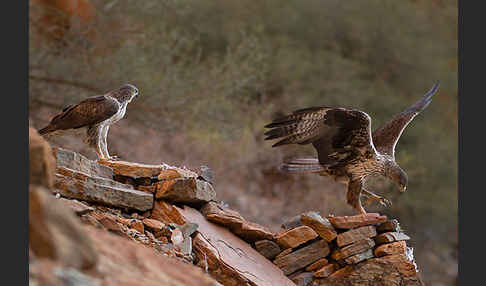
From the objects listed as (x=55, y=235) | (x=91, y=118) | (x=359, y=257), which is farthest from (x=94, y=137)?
(x=55, y=235)

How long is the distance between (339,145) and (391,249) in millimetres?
1001

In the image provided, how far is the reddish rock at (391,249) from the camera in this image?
16.8 ft

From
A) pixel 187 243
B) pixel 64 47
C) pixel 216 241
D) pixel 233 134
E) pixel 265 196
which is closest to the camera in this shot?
pixel 187 243

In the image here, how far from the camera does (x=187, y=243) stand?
452 cm

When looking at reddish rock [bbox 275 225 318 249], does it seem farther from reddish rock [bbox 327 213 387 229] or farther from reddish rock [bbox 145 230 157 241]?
reddish rock [bbox 145 230 157 241]

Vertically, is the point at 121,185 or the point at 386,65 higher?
the point at 386,65

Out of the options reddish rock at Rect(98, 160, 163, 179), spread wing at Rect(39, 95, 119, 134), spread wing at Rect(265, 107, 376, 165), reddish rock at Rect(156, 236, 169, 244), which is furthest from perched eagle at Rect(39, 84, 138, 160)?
spread wing at Rect(265, 107, 376, 165)

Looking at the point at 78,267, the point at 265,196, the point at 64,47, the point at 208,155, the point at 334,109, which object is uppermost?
the point at 64,47

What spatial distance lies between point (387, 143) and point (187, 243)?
243 cm

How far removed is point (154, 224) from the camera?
15.3 ft

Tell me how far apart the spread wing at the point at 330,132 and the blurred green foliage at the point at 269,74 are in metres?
5.20

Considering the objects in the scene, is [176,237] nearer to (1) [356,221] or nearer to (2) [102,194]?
(2) [102,194]

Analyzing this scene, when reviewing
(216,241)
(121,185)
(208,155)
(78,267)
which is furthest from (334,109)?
(208,155)

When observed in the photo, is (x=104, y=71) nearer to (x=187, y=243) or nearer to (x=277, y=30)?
(x=187, y=243)
